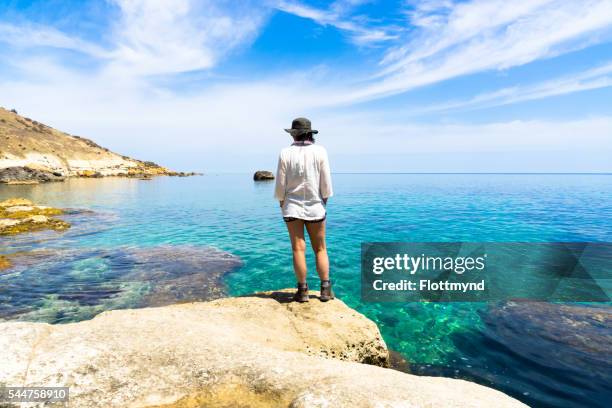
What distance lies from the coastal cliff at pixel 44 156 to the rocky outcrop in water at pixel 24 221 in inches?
2427

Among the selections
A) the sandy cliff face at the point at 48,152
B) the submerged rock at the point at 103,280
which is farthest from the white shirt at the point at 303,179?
the sandy cliff face at the point at 48,152

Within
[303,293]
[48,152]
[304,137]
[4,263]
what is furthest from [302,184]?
[48,152]

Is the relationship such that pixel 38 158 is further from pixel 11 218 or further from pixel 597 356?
pixel 597 356

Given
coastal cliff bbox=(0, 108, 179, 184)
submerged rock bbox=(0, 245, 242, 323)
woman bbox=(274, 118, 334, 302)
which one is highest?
coastal cliff bbox=(0, 108, 179, 184)

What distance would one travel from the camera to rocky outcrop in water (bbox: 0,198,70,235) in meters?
20.8

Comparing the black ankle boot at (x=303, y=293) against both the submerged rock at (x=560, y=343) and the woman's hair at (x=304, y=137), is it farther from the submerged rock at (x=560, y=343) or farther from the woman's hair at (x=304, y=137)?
the submerged rock at (x=560, y=343)

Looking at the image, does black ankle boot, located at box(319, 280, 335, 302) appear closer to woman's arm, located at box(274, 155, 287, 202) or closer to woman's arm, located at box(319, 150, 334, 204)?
woman's arm, located at box(319, 150, 334, 204)

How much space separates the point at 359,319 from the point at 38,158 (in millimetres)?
110420

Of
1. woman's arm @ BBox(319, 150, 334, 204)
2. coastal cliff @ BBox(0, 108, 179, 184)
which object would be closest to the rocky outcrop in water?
woman's arm @ BBox(319, 150, 334, 204)

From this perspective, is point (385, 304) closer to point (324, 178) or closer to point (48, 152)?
point (324, 178)

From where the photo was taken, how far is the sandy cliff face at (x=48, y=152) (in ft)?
267

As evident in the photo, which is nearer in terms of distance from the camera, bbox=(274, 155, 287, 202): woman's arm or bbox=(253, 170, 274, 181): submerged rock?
bbox=(274, 155, 287, 202): woman's arm

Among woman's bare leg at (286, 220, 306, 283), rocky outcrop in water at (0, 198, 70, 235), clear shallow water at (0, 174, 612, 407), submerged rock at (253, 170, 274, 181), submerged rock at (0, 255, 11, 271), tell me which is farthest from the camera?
submerged rock at (253, 170, 274, 181)

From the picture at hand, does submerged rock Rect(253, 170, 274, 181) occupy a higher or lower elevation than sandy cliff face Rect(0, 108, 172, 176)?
lower
